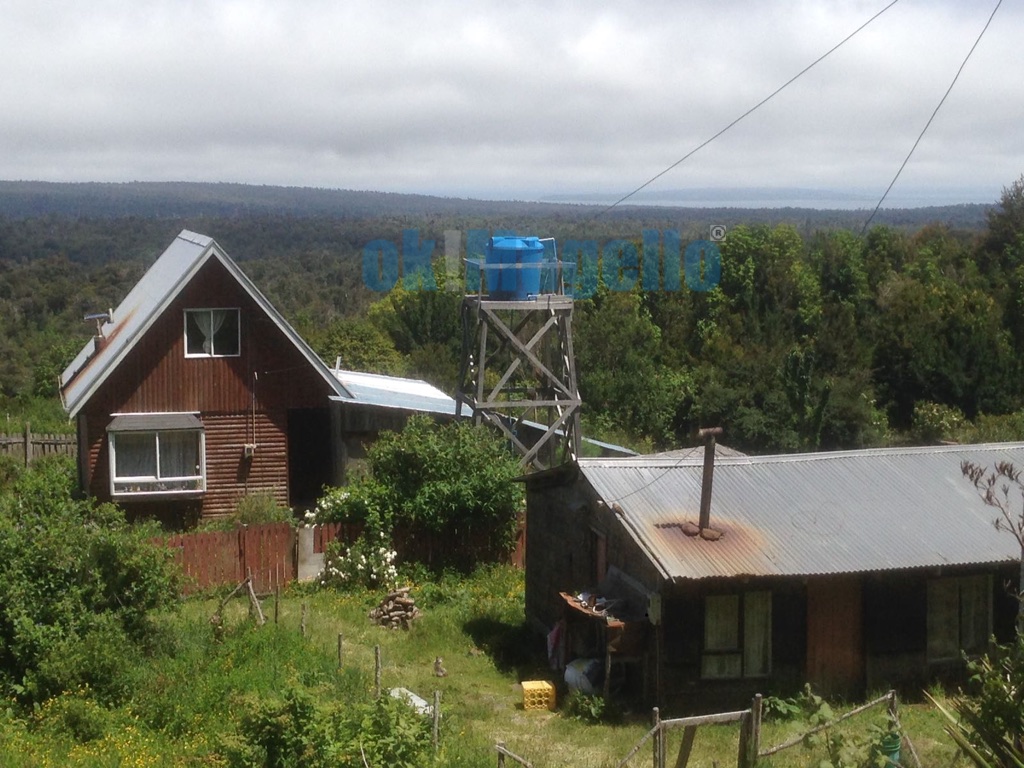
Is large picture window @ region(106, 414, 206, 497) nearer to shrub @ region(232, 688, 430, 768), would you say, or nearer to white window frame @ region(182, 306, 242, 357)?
white window frame @ region(182, 306, 242, 357)

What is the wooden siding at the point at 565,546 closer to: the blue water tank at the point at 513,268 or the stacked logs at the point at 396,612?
the stacked logs at the point at 396,612

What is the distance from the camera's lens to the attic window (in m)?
26.7

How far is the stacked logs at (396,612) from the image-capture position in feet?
66.1

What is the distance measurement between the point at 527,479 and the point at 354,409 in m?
8.69

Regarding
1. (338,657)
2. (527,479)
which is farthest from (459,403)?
(338,657)

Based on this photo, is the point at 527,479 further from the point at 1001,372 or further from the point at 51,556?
the point at 1001,372

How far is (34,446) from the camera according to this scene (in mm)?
35875

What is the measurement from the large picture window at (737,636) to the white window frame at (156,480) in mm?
14019

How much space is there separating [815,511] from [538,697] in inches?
191

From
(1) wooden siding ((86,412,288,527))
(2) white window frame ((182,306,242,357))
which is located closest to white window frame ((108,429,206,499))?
(1) wooden siding ((86,412,288,527))

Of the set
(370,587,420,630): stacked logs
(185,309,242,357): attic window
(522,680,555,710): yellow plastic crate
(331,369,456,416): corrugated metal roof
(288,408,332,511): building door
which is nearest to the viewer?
(522,680,555,710): yellow plastic crate

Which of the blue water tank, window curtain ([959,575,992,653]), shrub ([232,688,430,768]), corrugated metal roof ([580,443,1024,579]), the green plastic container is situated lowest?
window curtain ([959,575,992,653])

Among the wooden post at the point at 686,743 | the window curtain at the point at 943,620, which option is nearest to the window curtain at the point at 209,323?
the window curtain at the point at 943,620

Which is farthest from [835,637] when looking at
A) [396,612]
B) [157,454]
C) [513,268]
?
[157,454]
